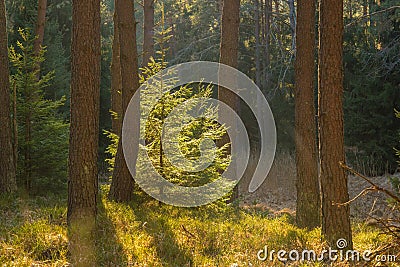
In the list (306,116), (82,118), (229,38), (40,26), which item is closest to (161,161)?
(82,118)

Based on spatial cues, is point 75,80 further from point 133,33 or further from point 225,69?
point 225,69

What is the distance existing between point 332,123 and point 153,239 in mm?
2792

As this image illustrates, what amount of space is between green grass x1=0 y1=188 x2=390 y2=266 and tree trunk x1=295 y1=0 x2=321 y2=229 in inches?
36.7

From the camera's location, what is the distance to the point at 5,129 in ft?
36.3

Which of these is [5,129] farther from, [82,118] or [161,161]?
[82,118]

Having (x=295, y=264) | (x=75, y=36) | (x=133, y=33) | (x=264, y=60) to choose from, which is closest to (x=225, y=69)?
(x=133, y=33)

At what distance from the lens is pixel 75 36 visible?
24.3 ft

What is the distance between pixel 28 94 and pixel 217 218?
6.18 m

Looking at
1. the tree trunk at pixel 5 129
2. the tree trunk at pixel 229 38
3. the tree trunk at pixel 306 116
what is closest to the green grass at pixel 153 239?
the tree trunk at pixel 306 116

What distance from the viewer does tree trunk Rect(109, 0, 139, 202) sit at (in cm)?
1005

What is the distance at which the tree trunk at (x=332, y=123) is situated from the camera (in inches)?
247

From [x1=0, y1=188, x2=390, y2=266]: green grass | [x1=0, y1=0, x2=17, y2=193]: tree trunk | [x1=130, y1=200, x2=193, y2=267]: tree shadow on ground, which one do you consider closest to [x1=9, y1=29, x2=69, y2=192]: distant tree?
[x1=0, y1=0, x2=17, y2=193]: tree trunk

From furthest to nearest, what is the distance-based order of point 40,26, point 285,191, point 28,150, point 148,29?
point 148,29, point 285,191, point 40,26, point 28,150

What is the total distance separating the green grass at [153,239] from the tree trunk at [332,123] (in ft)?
1.36
